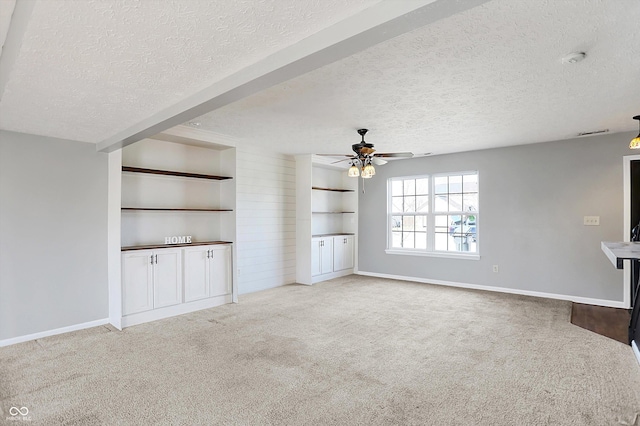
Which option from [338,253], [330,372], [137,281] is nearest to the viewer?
[330,372]

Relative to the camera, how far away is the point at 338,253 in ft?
24.2

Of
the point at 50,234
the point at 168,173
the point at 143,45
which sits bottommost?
the point at 50,234

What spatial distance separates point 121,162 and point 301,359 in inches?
132

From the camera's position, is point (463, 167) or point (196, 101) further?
point (463, 167)

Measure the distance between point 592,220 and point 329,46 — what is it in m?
5.44

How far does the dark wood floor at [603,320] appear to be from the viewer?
12.6ft

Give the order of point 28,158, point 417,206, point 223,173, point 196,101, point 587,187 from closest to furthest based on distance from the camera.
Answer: point 196,101 → point 28,158 → point 587,187 → point 223,173 → point 417,206

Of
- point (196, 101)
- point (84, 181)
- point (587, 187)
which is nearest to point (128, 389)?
point (196, 101)

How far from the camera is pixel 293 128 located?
457 cm

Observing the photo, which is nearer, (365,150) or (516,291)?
(365,150)

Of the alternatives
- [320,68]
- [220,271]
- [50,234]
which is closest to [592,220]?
[320,68]

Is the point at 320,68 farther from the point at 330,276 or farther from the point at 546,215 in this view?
the point at 330,276

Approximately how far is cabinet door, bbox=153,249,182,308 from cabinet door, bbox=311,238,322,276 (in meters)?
2.67

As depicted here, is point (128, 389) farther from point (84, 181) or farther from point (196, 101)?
point (84, 181)
